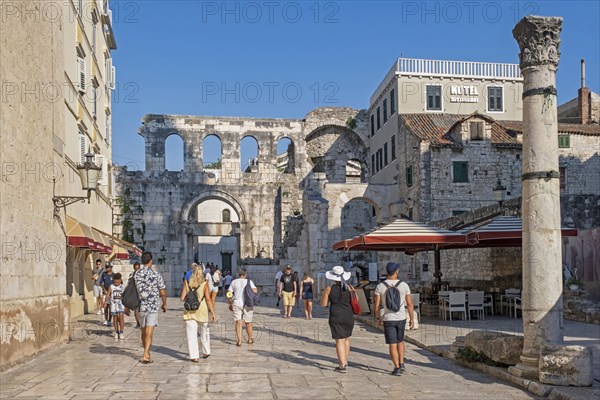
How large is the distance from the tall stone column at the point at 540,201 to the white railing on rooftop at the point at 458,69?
26298mm

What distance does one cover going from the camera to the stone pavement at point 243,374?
7895mm

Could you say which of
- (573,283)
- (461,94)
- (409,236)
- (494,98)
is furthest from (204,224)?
(409,236)

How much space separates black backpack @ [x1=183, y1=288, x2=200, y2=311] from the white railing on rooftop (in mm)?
26684

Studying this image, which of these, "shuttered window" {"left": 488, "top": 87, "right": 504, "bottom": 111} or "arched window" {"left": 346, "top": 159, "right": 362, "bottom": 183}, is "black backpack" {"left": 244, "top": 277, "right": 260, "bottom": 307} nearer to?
"shuttered window" {"left": 488, "top": 87, "right": 504, "bottom": 111}

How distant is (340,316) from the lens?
9.38m

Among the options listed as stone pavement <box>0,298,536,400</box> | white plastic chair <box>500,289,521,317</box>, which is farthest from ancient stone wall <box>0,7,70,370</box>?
white plastic chair <box>500,289,521,317</box>

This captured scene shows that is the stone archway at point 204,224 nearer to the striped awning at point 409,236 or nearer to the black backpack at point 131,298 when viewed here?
the striped awning at point 409,236

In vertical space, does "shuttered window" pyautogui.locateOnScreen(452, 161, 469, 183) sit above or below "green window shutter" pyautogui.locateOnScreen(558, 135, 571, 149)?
below

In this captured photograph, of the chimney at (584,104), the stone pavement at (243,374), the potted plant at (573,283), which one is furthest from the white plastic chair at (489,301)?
the chimney at (584,104)

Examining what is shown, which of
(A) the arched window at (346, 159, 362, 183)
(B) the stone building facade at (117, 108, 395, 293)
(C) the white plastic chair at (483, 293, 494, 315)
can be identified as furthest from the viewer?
(A) the arched window at (346, 159, 362, 183)

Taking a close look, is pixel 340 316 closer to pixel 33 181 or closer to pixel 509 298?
pixel 33 181

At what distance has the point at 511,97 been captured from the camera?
120 ft

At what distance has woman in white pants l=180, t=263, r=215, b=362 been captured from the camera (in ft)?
33.8

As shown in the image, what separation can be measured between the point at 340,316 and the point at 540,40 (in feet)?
15.7
